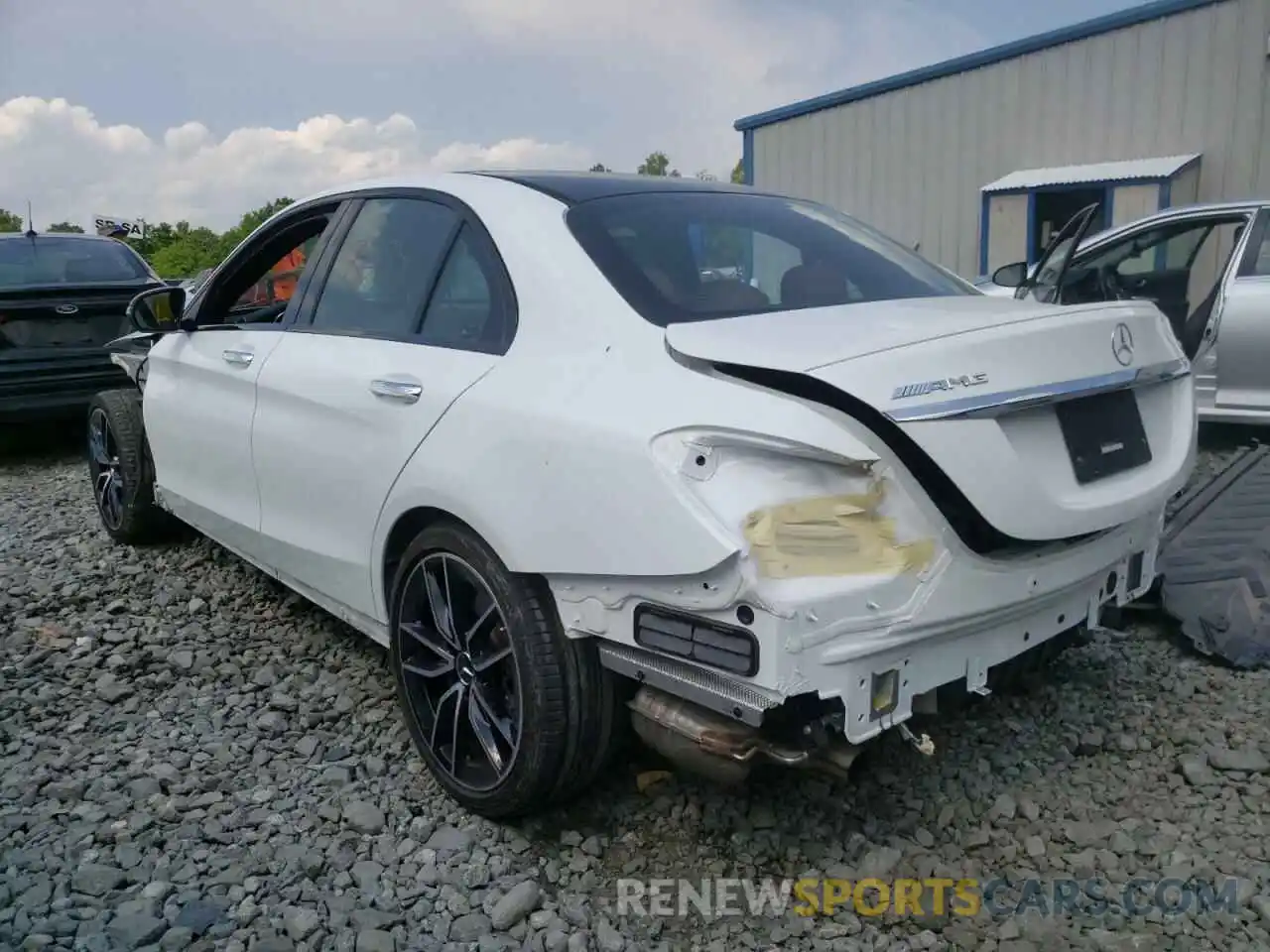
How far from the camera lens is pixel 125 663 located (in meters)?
3.81

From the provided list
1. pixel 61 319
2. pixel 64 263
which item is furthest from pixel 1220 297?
pixel 64 263

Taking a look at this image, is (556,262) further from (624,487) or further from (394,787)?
(394,787)

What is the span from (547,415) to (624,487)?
0.32 m

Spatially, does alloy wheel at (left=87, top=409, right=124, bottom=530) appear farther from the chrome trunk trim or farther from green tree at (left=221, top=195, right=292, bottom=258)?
green tree at (left=221, top=195, right=292, bottom=258)

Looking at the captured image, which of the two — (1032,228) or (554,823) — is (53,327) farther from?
(1032,228)

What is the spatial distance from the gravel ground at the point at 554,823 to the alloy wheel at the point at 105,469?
63.1 inches

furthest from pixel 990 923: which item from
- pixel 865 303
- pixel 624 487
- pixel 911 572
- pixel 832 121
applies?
pixel 832 121

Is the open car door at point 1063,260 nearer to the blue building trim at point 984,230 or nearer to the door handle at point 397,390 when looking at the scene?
the door handle at point 397,390

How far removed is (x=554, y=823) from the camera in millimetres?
2701

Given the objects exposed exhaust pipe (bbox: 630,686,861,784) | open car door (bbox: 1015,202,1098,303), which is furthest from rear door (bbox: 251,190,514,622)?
open car door (bbox: 1015,202,1098,303)

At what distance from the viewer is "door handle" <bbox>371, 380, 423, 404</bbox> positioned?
273cm

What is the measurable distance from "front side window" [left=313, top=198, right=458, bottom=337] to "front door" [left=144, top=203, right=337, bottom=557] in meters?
0.25

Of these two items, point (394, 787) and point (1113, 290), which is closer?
point (394, 787)

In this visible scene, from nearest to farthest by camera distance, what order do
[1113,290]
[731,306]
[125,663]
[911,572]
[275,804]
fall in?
[911,572] < [731,306] < [275,804] < [125,663] < [1113,290]
